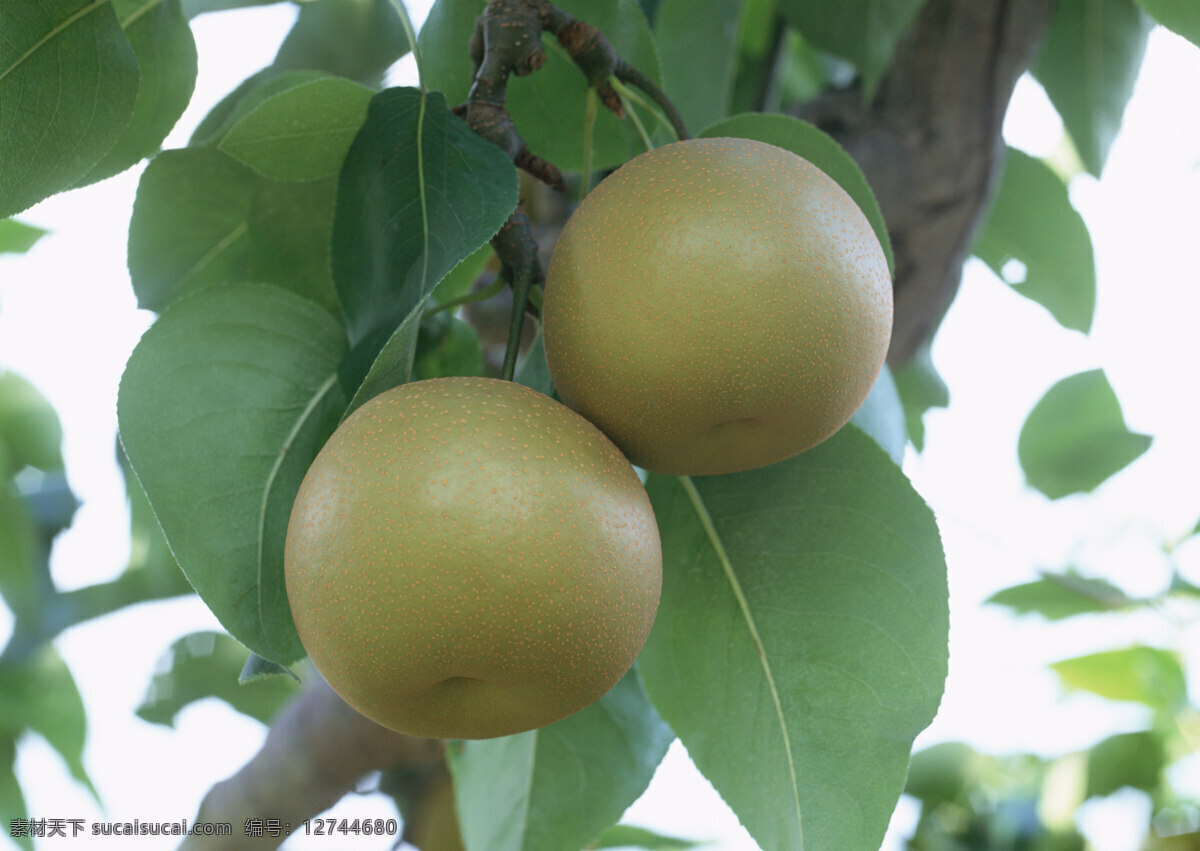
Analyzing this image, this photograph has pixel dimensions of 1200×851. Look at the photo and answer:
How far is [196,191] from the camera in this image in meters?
0.86

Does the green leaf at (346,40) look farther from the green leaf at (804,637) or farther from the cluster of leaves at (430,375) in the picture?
the green leaf at (804,637)

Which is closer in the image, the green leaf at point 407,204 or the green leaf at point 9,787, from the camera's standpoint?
the green leaf at point 407,204

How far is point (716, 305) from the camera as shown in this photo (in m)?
0.51

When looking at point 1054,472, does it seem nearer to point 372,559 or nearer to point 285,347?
point 285,347

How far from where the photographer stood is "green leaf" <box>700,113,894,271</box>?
70 centimetres

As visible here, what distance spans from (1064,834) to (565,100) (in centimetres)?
157

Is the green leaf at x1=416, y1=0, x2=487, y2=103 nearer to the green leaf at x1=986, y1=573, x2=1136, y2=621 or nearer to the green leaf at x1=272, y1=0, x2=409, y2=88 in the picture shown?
the green leaf at x1=272, y1=0, x2=409, y2=88

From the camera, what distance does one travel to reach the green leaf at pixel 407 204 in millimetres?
568

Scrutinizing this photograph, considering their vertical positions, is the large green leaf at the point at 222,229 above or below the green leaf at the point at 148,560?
above

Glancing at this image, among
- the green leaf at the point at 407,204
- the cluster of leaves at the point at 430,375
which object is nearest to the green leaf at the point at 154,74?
the cluster of leaves at the point at 430,375

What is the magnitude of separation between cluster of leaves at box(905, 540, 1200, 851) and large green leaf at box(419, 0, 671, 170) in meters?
1.28

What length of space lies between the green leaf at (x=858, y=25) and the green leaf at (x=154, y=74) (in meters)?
0.63

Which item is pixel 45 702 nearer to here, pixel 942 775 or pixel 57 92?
pixel 57 92

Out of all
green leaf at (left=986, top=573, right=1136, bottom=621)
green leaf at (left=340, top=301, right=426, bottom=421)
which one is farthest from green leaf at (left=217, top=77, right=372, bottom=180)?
green leaf at (left=986, top=573, right=1136, bottom=621)
